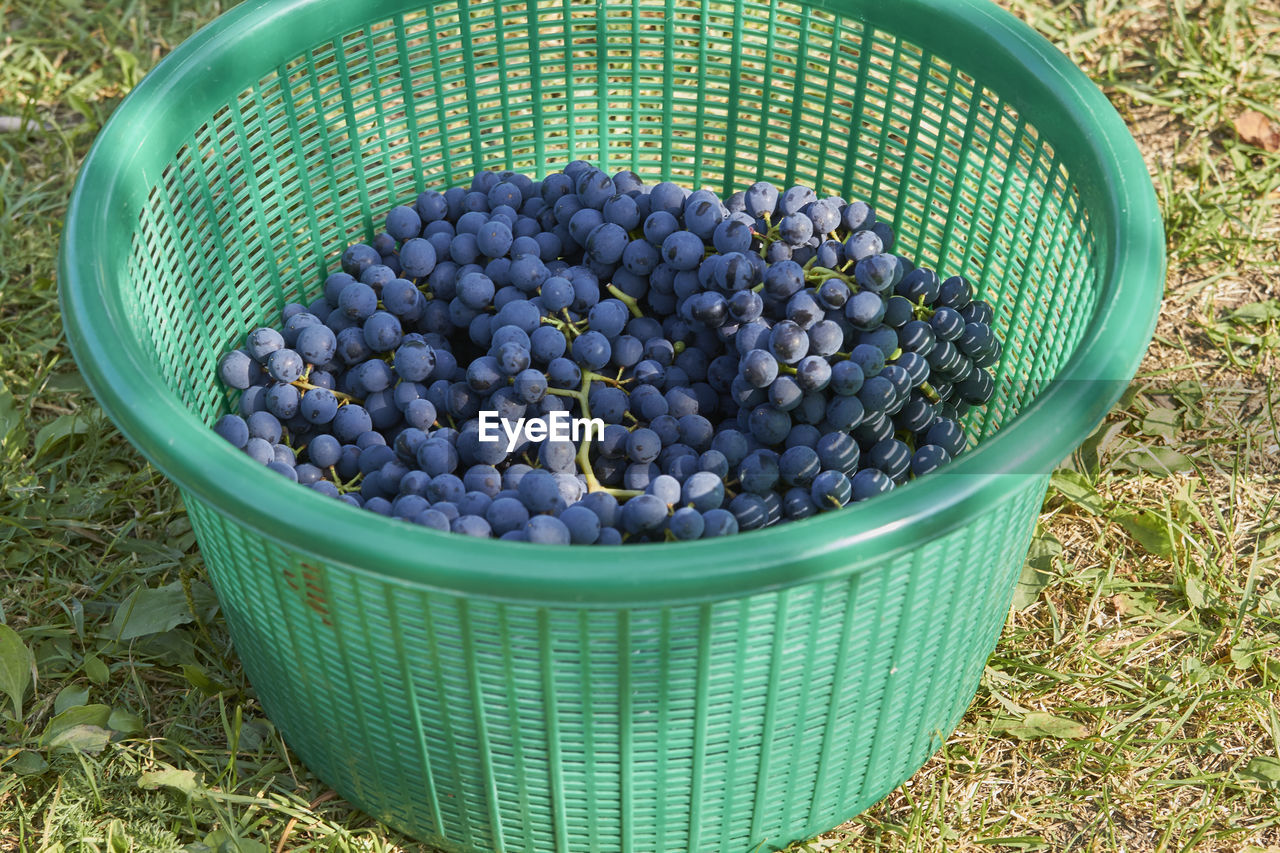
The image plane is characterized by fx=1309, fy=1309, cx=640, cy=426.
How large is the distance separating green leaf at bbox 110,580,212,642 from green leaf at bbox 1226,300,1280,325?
1842 mm

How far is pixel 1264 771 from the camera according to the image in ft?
5.85

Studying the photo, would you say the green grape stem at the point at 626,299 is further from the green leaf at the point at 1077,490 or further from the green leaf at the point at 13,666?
the green leaf at the point at 13,666

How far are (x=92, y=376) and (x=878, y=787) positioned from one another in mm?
1074

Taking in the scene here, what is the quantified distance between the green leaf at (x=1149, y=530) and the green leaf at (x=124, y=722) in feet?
4.93

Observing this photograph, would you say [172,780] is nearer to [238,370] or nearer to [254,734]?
[254,734]

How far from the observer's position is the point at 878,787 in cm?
170

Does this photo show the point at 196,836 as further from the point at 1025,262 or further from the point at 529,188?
the point at 1025,262

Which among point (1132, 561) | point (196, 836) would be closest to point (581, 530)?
point (196, 836)

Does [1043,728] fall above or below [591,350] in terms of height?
below

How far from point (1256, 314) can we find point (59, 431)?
82.7 inches

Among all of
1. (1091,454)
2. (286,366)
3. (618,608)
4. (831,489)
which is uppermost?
(618,608)

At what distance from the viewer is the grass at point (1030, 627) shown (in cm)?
173

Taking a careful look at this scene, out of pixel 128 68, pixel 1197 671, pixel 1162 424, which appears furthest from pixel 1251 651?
pixel 128 68

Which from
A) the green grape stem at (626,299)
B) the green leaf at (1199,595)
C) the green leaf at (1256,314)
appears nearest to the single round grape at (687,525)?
the green grape stem at (626,299)
